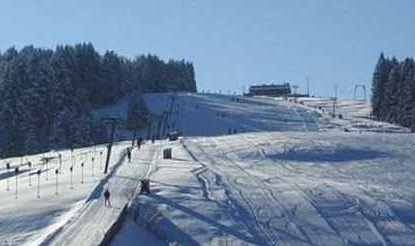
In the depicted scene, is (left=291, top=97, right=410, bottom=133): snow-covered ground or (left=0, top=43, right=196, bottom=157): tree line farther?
(left=291, top=97, right=410, bottom=133): snow-covered ground

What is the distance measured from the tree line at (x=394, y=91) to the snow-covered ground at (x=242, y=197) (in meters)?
46.8

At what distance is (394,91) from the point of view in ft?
507

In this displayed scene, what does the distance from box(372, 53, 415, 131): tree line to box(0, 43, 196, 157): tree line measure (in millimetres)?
41330

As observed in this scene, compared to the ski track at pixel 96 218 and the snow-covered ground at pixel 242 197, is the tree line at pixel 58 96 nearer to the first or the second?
the snow-covered ground at pixel 242 197

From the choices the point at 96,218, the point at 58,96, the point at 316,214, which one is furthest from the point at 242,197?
the point at 58,96

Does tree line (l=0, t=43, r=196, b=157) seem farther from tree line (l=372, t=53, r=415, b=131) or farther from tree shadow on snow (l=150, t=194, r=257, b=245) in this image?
tree shadow on snow (l=150, t=194, r=257, b=245)

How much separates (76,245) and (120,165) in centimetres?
3245

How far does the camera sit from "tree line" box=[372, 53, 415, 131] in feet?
481

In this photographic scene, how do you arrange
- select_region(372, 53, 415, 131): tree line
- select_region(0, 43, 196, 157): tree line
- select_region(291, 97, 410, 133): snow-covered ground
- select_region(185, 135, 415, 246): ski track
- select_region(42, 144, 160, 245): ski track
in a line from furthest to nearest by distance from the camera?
1. select_region(372, 53, 415, 131): tree line
2. select_region(291, 97, 410, 133): snow-covered ground
3. select_region(0, 43, 196, 157): tree line
4. select_region(185, 135, 415, 246): ski track
5. select_region(42, 144, 160, 245): ski track

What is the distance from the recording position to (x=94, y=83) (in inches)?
6575

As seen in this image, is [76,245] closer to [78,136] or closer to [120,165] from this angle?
[120,165]

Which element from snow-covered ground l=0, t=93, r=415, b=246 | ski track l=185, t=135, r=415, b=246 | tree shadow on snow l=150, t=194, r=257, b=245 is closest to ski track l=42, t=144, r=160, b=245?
snow-covered ground l=0, t=93, r=415, b=246

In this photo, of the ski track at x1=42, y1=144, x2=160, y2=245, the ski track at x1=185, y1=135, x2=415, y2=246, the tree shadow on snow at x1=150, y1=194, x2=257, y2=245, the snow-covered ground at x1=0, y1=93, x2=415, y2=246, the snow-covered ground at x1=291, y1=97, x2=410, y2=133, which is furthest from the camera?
the snow-covered ground at x1=291, y1=97, x2=410, y2=133

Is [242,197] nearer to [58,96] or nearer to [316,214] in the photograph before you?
[316,214]
